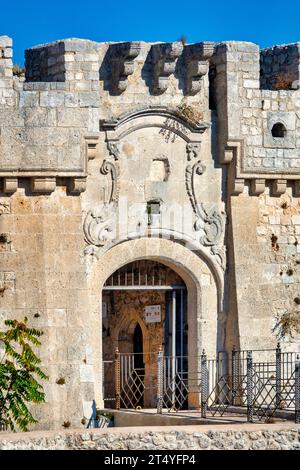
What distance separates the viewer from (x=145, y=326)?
111 ft

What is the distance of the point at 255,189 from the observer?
95.1ft

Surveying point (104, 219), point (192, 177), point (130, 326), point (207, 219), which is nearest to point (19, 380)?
point (104, 219)

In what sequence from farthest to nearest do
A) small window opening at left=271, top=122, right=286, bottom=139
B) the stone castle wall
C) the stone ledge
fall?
small window opening at left=271, top=122, right=286, bottom=139 < the stone castle wall < the stone ledge

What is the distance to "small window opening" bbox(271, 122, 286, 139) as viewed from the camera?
96.0 ft

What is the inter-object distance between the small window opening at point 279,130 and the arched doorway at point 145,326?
2854 mm

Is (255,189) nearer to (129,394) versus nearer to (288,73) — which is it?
(288,73)

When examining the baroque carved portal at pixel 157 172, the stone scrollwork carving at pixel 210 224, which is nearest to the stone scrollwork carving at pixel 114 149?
the baroque carved portal at pixel 157 172

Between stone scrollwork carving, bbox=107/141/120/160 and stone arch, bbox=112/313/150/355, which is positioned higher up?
stone scrollwork carving, bbox=107/141/120/160

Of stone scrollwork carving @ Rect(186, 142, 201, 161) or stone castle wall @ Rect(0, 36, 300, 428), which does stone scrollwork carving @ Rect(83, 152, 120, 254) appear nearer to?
stone castle wall @ Rect(0, 36, 300, 428)

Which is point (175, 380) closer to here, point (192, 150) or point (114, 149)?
point (192, 150)

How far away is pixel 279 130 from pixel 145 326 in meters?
6.18

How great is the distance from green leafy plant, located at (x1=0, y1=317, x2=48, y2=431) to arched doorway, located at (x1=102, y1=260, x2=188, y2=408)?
2.80 metres

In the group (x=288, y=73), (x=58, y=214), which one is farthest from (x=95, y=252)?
(x=288, y=73)

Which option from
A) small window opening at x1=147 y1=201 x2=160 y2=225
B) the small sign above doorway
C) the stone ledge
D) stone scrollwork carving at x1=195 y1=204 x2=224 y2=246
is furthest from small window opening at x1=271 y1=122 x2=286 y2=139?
the stone ledge
